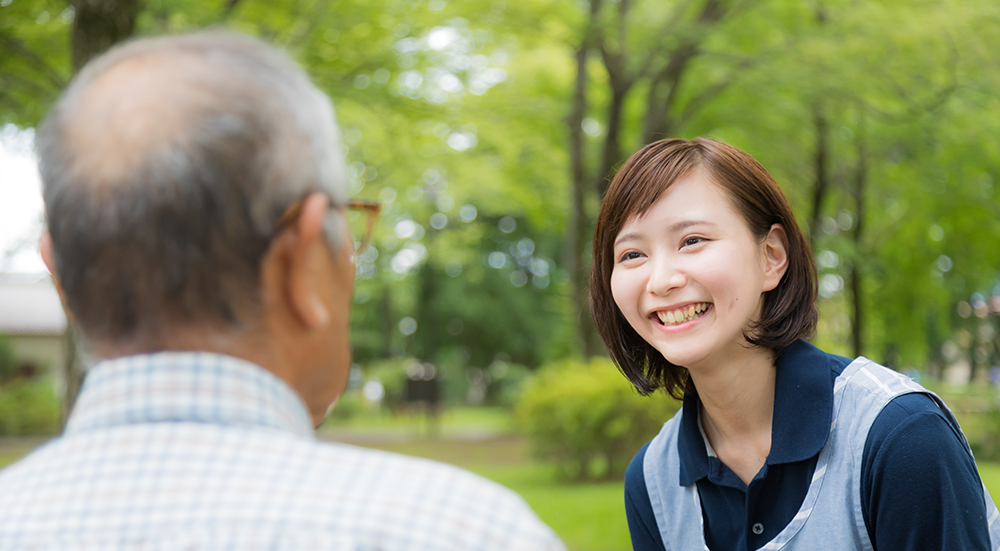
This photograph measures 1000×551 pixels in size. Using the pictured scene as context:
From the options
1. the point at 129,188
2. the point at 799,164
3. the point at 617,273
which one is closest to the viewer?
the point at 129,188

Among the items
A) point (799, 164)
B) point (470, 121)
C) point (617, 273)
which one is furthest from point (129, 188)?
point (799, 164)

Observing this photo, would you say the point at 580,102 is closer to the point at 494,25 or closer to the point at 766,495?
the point at 494,25

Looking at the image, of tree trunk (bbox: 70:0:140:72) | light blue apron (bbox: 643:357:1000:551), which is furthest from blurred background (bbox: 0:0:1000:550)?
light blue apron (bbox: 643:357:1000:551)

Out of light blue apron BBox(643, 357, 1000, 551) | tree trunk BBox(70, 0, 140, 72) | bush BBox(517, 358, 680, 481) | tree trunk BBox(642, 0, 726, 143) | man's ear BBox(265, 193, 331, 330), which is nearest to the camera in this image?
man's ear BBox(265, 193, 331, 330)

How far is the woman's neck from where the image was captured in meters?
2.04

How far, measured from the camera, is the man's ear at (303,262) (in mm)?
959

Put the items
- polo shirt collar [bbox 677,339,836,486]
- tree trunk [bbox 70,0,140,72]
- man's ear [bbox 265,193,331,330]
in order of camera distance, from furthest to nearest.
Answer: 1. tree trunk [bbox 70,0,140,72]
2. polo shirt collar [bbox 677,339,836,486]
3. man's ear [bbox 265,193,331,330]

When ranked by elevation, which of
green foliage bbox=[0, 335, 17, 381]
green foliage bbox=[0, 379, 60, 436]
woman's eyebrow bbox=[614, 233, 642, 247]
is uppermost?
woman's eyebrow bbox=[614, 233, 642, 247]

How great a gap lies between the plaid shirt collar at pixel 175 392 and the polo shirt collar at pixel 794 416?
1.29 metres

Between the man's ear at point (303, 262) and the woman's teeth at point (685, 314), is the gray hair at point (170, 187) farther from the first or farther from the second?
the woman's teeth at point (685, 314)

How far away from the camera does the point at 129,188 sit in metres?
0.90

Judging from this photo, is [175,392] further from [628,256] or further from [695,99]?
[695,99]

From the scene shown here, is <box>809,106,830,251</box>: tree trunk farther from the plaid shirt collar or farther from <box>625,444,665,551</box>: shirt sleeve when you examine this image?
the plaid shirt collar

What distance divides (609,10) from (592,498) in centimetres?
592
